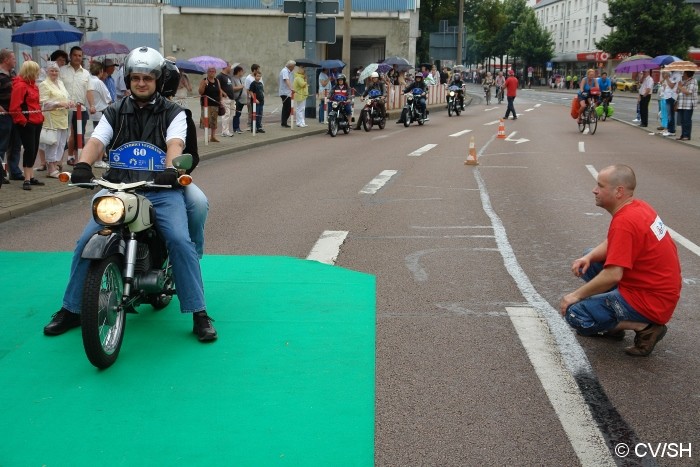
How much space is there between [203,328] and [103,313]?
753 mm

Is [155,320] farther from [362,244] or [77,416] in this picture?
[362,244]

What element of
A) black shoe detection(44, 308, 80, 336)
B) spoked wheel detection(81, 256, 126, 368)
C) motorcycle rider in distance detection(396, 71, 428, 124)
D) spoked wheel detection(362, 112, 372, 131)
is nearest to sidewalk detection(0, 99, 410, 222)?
spoked wheel detection(362, 112, 372, 131)

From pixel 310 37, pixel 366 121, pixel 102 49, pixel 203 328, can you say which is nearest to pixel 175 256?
pixel 203 328

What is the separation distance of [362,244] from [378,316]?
2.62m

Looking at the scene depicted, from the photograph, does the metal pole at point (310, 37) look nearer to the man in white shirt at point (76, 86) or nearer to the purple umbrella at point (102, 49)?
the purple umbrella at point (102, 49)

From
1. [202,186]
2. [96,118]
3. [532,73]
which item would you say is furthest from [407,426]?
[532,73]

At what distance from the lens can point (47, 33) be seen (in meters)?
17.4

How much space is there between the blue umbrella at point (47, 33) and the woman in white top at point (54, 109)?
16.7 feet

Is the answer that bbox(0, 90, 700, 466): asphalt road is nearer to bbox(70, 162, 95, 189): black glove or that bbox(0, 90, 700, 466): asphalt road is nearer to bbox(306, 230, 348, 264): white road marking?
bbox(306, 230, 348, 264): white road marking

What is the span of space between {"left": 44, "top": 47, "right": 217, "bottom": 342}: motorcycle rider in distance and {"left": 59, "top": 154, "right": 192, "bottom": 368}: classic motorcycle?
0.44ft

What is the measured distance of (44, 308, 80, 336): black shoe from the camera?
5293mm

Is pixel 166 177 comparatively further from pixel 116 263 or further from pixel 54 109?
pixel 54 109

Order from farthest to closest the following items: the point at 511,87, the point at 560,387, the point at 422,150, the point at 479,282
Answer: the point at 511,87, the point at 422,150, the point at 479,282, the point at 560,387

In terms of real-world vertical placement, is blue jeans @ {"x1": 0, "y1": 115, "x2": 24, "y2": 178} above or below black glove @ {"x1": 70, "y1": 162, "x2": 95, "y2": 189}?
below
